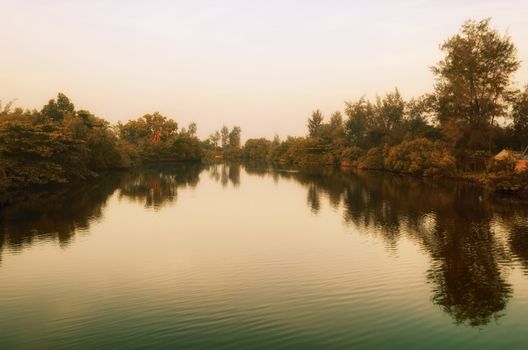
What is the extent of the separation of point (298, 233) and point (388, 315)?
440 inches

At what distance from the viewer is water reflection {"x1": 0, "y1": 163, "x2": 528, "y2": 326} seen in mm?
13451

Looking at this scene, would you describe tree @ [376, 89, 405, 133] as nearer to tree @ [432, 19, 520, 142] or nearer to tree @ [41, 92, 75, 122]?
tree @ [432, 19, 520, 142]

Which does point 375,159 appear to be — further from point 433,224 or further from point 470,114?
point 433,224

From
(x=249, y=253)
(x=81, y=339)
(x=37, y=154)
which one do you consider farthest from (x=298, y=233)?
(x=37, y=154)

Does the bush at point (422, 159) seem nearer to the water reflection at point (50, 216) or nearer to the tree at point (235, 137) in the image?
the water reflection at point (50, 216)

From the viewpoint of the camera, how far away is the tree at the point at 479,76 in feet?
169

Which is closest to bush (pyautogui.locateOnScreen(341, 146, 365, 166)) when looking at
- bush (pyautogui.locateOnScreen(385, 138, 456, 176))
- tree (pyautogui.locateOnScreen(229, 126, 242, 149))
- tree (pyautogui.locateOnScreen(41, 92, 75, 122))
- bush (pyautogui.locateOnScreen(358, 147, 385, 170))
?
bush (pyautogui.locateOnScreen(358, 147, 385, 170))

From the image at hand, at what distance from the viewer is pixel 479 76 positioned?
170 ft

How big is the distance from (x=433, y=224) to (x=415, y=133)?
5298 centimetres

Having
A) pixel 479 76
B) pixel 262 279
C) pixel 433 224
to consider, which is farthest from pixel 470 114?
pixel 262 279

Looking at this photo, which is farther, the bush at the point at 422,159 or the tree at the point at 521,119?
the bush at the point at 422,159

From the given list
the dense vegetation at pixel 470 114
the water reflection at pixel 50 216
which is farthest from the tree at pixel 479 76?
the water reflection at pixel 50 216

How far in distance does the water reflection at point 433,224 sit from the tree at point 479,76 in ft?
46.5

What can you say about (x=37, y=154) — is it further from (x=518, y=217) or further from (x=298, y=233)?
(x=518, y=217)
